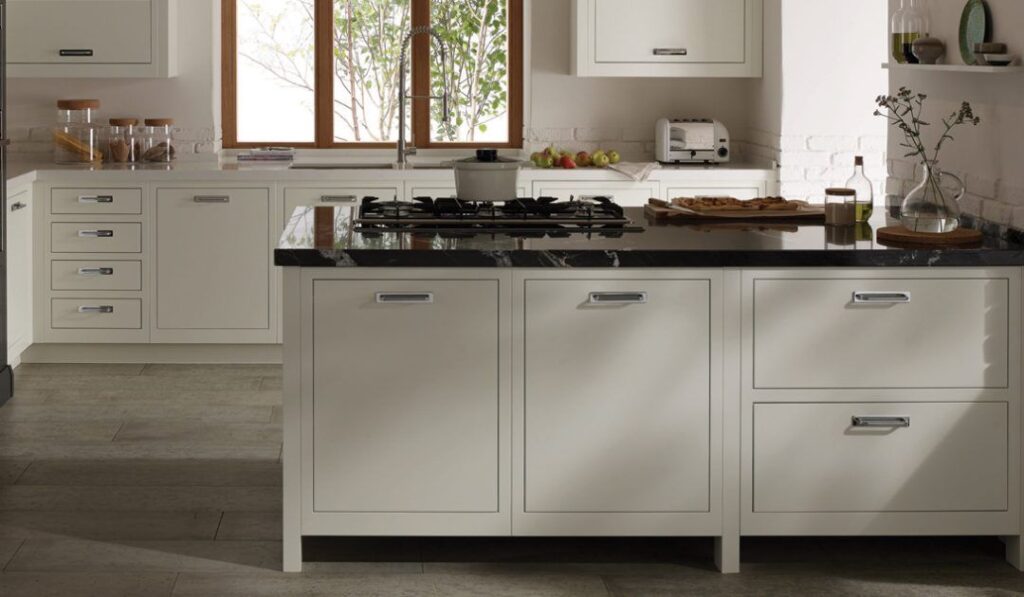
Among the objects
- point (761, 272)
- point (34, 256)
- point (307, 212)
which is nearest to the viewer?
point (761, 272)

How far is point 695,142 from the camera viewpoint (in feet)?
21.1

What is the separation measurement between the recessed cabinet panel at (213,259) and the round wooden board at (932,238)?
10.2 feet

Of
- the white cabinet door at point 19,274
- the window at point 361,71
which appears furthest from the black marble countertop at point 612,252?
the window at point 361,71

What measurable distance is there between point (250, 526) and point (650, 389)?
3.76 feet

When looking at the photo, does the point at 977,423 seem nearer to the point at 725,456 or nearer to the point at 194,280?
the point at 725,456

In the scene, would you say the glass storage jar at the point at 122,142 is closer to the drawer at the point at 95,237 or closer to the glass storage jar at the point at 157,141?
the glass storage jar at the point at 157,141

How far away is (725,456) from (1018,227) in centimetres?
92

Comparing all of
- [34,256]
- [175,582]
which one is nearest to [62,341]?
[34,256]

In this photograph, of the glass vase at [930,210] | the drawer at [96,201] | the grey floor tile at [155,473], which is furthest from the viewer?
the drawer at [96,201]

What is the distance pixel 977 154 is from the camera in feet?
13.0

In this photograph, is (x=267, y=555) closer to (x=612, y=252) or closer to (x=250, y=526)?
(x=250, y=526)

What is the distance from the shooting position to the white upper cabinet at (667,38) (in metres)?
6.32

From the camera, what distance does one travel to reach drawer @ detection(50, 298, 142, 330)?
19.9 ft

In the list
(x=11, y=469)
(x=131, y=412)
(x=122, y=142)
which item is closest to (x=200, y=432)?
(x=131, y=412)
